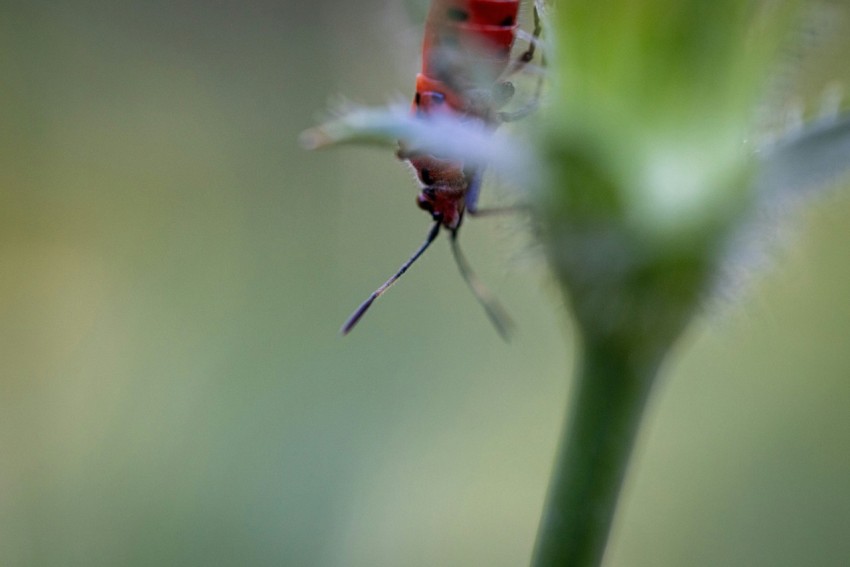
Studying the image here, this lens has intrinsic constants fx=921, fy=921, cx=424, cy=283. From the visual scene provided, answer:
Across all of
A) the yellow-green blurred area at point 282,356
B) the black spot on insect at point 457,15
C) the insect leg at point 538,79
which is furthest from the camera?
the yellow-green blurred area at point 282,356

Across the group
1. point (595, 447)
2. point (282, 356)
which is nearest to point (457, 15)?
point (595, 447)

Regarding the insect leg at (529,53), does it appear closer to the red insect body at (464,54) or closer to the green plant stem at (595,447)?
the red insect body at (464,54)

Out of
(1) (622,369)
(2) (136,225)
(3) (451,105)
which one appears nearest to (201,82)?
(2) (136,225)

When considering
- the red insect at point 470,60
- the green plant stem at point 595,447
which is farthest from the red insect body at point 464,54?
the green plant stem at point 595,447

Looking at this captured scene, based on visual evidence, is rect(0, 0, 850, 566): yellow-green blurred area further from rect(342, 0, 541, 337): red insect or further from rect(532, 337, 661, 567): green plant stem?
rect(532, 337, 661, 567): green plant stem

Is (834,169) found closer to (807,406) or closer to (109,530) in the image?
(807,406)

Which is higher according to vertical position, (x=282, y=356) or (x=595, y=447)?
(x=282, y=356)

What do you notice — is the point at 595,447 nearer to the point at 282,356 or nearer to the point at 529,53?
the point at 529,53
